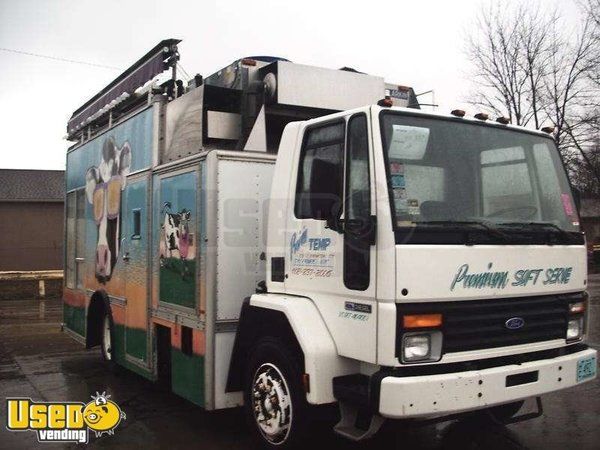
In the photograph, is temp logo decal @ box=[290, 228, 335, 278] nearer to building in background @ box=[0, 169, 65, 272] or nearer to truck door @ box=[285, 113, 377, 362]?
truck door @ box=[285, 113, 377, 362]

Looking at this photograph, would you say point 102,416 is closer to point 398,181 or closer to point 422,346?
point 422,346

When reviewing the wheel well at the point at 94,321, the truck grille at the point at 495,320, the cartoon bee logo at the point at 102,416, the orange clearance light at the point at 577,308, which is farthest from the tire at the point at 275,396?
the wheel well at the point at 94,321

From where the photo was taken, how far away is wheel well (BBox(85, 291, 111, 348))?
808 centimetres

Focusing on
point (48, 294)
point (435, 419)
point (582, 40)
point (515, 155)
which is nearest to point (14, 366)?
point (435, 419)

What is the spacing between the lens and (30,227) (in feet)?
84.6

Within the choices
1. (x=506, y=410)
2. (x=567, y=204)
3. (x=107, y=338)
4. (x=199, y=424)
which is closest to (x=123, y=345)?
(x=107, y=338)

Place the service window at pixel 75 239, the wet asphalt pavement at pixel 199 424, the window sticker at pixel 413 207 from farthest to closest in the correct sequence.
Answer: the service window at pixel 75 239 < the wet asphalt pavement at pixel 199 424 < the window sticker at pixel 413 207

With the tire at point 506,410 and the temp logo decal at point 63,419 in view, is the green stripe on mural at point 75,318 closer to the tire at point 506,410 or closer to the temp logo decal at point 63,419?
the temp logo decal at point 63,419

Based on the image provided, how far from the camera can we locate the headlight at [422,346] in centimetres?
378

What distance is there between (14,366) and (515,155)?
727 cm

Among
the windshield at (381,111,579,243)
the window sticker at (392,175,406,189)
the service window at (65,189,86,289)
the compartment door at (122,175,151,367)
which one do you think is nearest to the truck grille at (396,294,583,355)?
the windshield at (381,111,579,243)

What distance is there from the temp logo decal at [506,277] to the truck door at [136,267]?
3.53 meters

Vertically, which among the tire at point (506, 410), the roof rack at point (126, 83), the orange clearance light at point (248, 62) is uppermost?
the roof rack at point (126, 83)

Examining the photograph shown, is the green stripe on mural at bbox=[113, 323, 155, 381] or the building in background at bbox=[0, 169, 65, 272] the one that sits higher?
the building in background at bbox=[0, 169, 65, 272]
